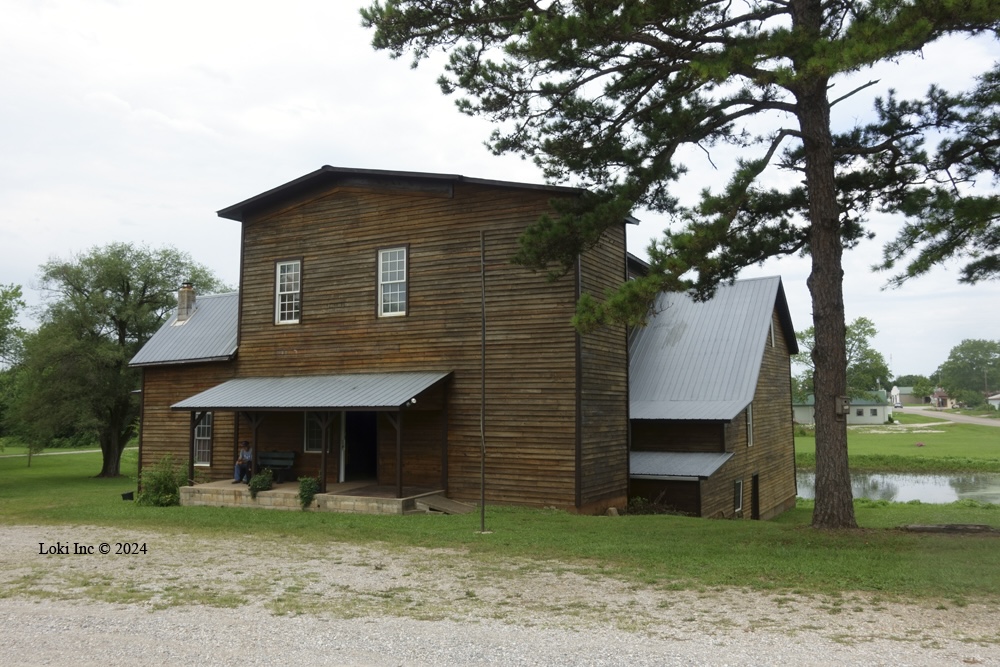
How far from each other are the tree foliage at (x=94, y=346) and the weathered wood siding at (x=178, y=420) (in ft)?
45.9

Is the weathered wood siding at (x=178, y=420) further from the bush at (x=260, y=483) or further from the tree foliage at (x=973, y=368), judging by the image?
the tree foliage at (x=973, y=368)

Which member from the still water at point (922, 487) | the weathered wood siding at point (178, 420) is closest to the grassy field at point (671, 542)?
the weathered wood siding at point (178, 420)

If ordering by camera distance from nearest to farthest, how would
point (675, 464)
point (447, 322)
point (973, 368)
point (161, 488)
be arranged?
point (447, 322)
point (675, 464)
point (161, 488)
point (973, 368)

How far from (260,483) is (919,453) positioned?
4071cm

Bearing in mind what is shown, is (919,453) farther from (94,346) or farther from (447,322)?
(94,346)

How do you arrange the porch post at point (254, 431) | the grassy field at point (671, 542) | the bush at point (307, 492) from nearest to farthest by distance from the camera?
the grassy field at point (671, 542)
the bush at point (307, 492)
the porch post at point (254, 431)

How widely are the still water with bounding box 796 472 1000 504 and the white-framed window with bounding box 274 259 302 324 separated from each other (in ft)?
64.1

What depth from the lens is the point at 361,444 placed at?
69.1 ft

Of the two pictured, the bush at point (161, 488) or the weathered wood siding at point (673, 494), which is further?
the bush at point (161, 488)

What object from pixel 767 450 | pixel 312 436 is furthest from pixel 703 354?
pixel 312 436

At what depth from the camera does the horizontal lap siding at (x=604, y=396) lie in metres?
16.3

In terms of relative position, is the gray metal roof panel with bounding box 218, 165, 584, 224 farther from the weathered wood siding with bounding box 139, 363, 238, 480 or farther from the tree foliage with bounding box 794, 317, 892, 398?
the tree foliage with bounding box 794, 317, 892, 398

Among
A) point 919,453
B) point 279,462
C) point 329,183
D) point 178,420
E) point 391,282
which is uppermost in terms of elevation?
point 329,183

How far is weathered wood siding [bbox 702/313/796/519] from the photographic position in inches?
773
